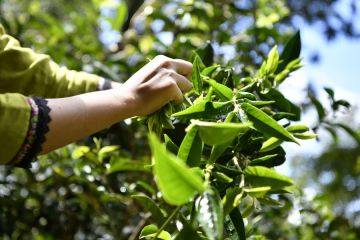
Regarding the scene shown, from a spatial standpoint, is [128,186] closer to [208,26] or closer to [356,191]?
[208,26]

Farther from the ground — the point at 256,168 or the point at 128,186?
the point at 256,168

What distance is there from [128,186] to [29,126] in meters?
0.52

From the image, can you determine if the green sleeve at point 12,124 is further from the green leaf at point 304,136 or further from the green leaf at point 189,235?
the green leaf at point 304,136

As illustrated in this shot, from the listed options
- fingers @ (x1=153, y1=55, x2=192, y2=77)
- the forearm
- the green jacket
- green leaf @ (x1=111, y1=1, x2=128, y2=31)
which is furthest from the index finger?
green leaf @ (x1=111, y1=1, x2=128, y2=31)

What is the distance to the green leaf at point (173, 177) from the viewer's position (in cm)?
40

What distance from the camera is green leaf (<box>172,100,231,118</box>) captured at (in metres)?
0.62

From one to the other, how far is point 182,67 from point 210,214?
0.33 m

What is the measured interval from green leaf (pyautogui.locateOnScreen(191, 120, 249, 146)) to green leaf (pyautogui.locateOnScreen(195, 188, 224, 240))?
0.05 meters

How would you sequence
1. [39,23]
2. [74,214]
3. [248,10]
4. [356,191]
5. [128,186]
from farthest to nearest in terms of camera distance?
[356,191] → [39,23] → [248,10] → [74,214] → [128,186]

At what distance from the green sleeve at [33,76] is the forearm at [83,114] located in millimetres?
375

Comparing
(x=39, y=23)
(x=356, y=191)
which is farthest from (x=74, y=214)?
(x=356, y=191)

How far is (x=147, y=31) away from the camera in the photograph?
1624 mm

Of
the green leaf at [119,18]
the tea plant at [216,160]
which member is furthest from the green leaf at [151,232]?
the green leaf at [119,18]

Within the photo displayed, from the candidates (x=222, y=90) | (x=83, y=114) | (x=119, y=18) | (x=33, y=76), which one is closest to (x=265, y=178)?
(x=222, y=90)
